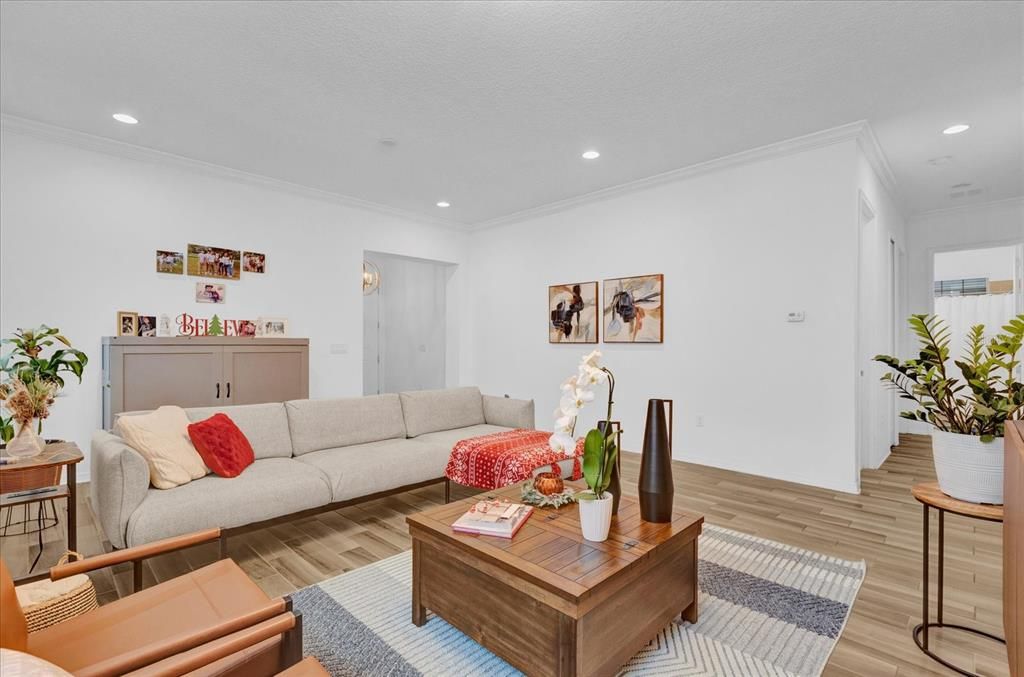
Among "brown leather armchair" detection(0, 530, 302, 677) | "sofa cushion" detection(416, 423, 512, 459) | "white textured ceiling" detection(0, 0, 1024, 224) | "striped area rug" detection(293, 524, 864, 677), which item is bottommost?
"striped area rug" detection(293, 524, 864, 677)

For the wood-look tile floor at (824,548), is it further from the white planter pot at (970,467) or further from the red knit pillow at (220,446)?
the white planter pot at (970,467)

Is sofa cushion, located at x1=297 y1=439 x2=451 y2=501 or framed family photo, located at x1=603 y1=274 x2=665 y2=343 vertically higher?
framed family photo, located at x1=603 y1=274 x2=665 y2=343

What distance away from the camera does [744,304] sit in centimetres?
436

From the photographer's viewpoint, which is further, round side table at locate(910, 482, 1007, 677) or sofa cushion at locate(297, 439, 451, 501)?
sofa cushion at locate(297, 439, 451, 501)

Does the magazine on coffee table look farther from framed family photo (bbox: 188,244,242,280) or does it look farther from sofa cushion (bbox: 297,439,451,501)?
framed family photo (bbox: 188,244,242,280)

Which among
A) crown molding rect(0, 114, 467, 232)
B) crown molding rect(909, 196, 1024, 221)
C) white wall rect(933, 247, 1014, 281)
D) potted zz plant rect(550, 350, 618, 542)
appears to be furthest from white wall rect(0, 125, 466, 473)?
white wall rect(933, 247, 1014, 281)

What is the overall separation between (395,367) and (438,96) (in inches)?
201

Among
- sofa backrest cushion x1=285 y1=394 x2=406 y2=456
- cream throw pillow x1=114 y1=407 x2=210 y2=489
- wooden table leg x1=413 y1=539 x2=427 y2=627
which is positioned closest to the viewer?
wooden table leg x1=413 y1=539 x2=427 y2=627

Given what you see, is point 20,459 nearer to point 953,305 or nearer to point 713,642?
point 713,642

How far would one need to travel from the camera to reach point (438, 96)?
3.34m

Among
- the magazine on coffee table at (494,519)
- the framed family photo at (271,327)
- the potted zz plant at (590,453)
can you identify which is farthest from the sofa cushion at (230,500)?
the framed family photo at (271,327)

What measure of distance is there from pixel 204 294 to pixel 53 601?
3.63m

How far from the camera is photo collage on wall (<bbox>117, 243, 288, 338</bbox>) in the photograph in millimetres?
4316

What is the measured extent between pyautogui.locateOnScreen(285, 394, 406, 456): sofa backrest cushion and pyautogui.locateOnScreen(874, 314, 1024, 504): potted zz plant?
10.6ft
